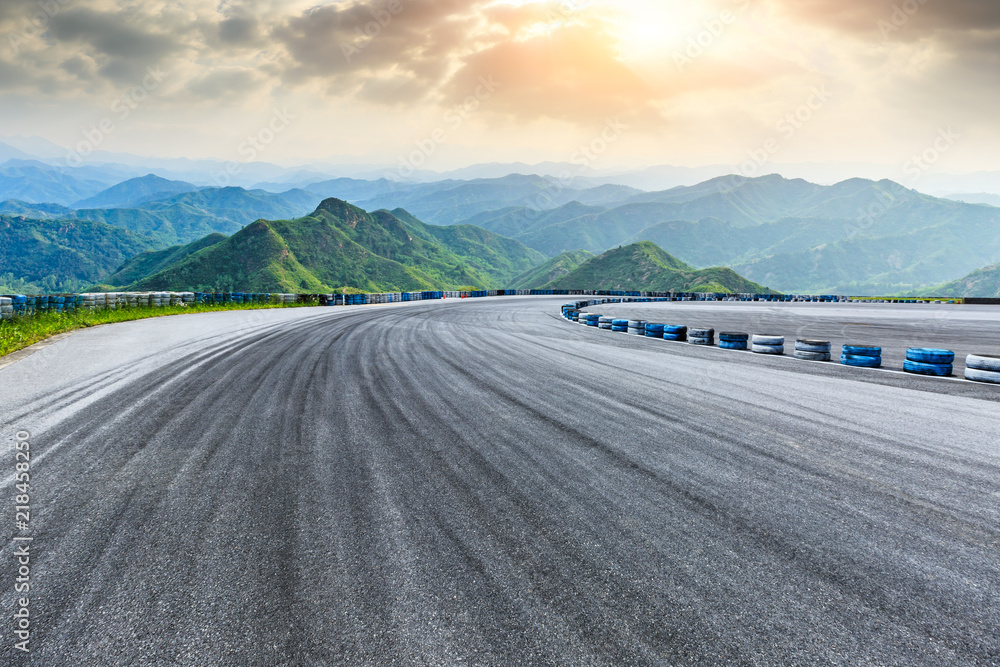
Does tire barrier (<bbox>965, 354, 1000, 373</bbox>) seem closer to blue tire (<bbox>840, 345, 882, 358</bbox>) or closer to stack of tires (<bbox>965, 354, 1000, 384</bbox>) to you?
stack of tires (<bbox>965, 354, 1000, 384</bbox>)

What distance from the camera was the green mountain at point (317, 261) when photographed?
11738 centimetres

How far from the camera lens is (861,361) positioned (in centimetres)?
1183

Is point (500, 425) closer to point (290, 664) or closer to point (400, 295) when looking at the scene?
point (290, 664)

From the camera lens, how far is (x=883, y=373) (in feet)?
35.2

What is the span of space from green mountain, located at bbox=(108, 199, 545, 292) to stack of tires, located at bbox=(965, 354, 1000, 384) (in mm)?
113338

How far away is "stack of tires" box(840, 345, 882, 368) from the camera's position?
1166 cm

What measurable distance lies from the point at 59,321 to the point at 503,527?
22.4 meters

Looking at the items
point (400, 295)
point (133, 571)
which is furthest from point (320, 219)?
point (133, 571)

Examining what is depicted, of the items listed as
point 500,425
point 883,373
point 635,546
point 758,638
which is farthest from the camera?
point 883,373

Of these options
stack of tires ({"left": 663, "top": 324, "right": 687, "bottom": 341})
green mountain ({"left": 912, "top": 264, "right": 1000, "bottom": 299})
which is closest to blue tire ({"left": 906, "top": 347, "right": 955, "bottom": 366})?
stack of tires ({"left": 663, "top": 324, "right": 687, "bottom": 341})

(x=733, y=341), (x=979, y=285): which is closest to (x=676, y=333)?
(x=733, y=341)

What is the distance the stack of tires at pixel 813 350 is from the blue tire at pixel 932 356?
1742mm

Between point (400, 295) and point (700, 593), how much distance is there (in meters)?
47.3

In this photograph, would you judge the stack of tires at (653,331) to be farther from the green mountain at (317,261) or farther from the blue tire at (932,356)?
the green mountain at (317,261)
